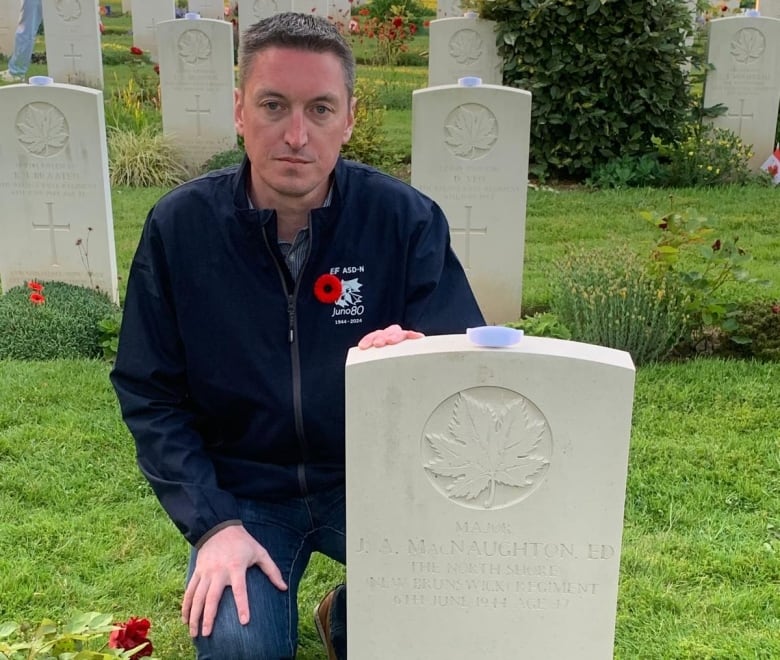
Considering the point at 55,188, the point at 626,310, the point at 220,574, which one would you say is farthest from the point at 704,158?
the point at 220,574

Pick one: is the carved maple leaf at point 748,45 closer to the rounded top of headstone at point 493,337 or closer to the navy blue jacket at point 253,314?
the navy blue jacket at point 253,314

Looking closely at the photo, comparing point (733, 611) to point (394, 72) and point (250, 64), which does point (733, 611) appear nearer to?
point (250, 64)

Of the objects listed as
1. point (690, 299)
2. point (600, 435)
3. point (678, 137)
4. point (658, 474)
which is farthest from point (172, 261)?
point (678, 137)

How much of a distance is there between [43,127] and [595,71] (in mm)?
4824

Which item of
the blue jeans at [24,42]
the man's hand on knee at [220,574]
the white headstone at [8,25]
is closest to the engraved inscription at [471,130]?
the man's hand on knee at [220,574]

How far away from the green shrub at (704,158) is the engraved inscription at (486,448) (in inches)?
274

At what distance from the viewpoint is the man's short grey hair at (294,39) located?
2.10 meters

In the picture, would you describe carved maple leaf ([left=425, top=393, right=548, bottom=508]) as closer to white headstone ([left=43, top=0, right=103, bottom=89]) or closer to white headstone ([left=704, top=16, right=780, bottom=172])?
white headstone ([left=704, top=16, right=780, bottom=172])

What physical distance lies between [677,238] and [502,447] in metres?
3.50

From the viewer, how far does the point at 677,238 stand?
199 inches

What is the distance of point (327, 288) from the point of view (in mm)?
2229

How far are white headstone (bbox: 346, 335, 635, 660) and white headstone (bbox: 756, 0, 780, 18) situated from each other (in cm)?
1359

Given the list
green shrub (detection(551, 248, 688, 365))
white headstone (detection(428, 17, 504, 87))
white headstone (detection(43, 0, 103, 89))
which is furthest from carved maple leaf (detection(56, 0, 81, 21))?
green shrub (detection(551, 248, 688, 365))

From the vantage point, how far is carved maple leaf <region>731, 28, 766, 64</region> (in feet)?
28.1
